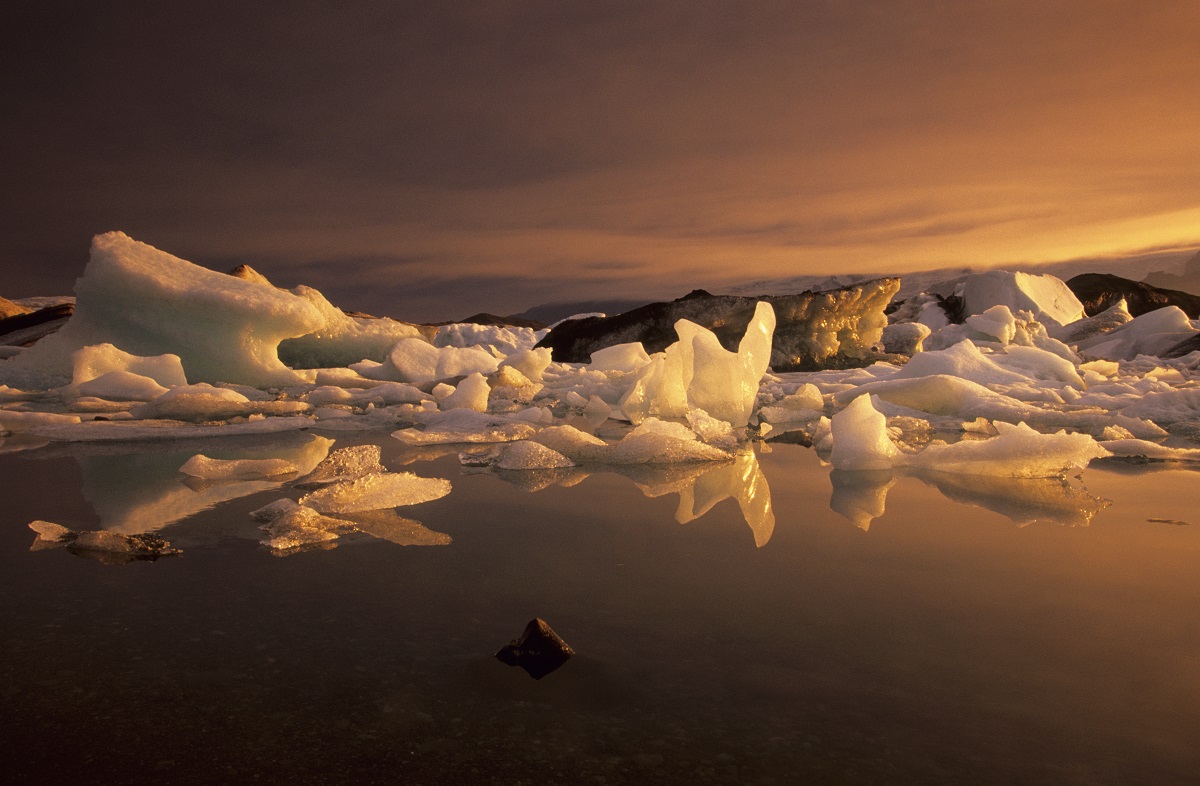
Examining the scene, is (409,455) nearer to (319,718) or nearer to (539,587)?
(539,587)

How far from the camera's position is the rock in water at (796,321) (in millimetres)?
12820

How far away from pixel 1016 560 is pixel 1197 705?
30.4 inches

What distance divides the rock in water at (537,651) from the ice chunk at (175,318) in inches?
287

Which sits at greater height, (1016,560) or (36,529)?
(36,529)

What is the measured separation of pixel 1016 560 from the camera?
6.47ft

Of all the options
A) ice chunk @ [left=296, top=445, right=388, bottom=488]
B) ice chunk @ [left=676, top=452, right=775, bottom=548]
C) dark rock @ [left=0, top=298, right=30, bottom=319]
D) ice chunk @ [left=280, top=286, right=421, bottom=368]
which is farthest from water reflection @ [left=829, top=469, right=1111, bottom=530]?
dark rock @ [left=0, top=298, right=30, bottom=319]

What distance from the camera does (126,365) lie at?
24.4ft

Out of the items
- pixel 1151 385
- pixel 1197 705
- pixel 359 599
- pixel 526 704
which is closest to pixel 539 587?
pixel 359 599

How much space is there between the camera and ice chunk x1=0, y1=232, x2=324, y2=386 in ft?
25.6

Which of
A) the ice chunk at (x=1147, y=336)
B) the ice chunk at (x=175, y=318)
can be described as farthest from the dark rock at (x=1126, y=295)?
the ice chunk at (x=175, y=318)

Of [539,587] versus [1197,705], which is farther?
[539,587]

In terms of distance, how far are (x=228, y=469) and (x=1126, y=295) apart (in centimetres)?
3200

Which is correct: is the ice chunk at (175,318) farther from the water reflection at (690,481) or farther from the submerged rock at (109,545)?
the submerged rock at (109,545)

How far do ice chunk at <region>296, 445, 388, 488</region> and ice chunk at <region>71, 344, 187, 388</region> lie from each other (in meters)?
4.77
